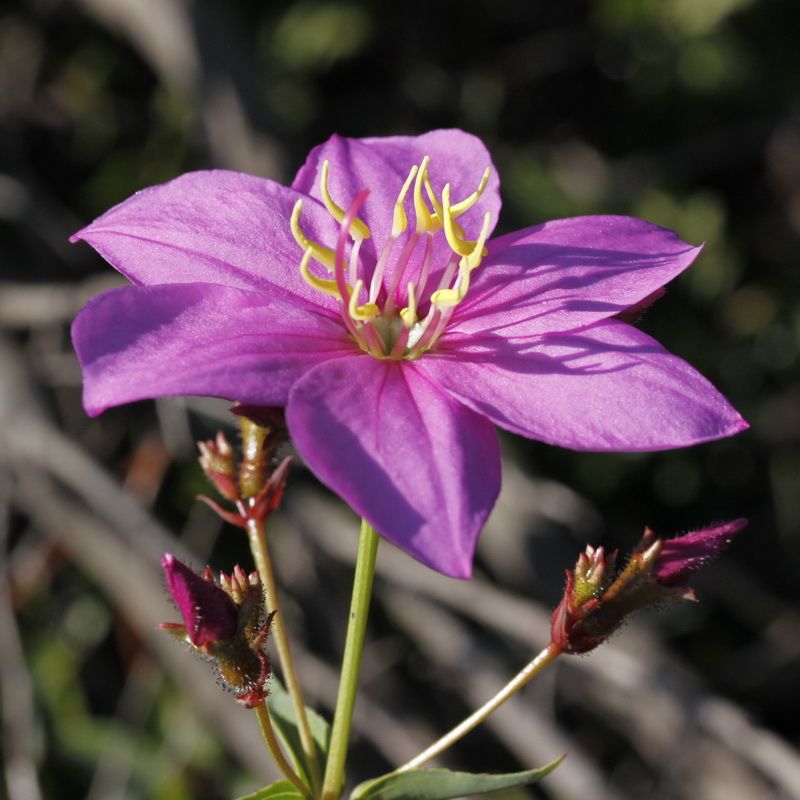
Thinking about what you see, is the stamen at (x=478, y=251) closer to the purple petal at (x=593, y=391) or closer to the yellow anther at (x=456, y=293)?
the yellow anther at (x=456, y=293)

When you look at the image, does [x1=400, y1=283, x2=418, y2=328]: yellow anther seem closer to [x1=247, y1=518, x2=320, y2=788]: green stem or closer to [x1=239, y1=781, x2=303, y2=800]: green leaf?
[x1=247, y1=518, x2=320, y2=788]: green stem

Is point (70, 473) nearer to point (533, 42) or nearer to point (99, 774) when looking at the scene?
point (99, 774)

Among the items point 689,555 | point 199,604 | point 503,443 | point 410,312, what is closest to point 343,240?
point 410,312

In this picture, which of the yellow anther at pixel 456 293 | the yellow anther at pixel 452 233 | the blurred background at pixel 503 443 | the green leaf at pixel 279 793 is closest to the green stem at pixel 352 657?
the green leaf at pixel 279 793

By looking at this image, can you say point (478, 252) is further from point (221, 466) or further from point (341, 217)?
point (221, 466)

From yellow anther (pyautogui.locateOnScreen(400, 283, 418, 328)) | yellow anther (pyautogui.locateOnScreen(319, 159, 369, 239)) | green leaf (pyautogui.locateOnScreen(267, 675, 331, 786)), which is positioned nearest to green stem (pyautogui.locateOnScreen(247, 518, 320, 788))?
green leaf (pyautogui.locateOnScreen(267, 675, 331, 786))

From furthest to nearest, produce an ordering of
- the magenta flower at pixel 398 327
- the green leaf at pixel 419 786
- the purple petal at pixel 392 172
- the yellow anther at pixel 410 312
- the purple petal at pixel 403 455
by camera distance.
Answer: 1. the purple petal at pixel 392 172
2. the yellow anther at pixel 410 312
3. the green leaf at pixel 419 786
4. the magenta flower at pixel 398 327
5. the purple petal at pixel 403 455
